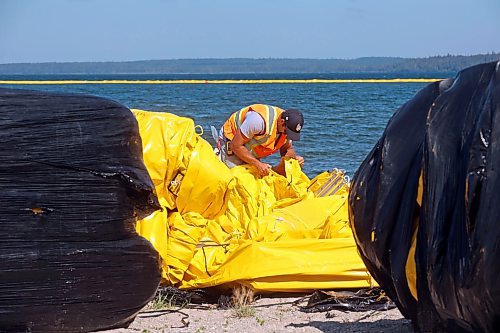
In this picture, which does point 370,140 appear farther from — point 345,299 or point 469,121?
→ point 469,121

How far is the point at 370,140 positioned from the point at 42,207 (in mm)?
12976

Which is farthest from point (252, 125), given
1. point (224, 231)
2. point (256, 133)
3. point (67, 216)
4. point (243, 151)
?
point (67, 216)

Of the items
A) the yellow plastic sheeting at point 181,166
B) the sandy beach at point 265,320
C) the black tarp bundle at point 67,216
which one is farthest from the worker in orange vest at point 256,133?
the black tarp bundle at point 67,216

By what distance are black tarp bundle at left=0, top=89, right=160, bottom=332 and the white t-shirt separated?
3.47 m

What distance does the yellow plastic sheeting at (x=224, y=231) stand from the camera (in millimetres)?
5301

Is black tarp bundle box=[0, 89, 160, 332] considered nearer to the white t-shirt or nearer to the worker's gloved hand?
the worker's gloved hand

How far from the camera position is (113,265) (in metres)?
4.17

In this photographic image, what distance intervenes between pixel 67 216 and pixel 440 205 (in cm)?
172

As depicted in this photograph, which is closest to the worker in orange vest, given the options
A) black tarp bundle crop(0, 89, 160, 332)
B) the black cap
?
the black cap

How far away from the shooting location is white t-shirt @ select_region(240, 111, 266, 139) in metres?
7.71

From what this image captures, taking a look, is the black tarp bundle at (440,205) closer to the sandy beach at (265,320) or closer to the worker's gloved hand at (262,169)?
the sandy beach at (265,320)

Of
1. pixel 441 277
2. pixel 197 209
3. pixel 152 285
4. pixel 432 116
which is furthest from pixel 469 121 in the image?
pixel 197 209

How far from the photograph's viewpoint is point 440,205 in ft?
11.2

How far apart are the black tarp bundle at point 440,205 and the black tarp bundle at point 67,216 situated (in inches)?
44.1
